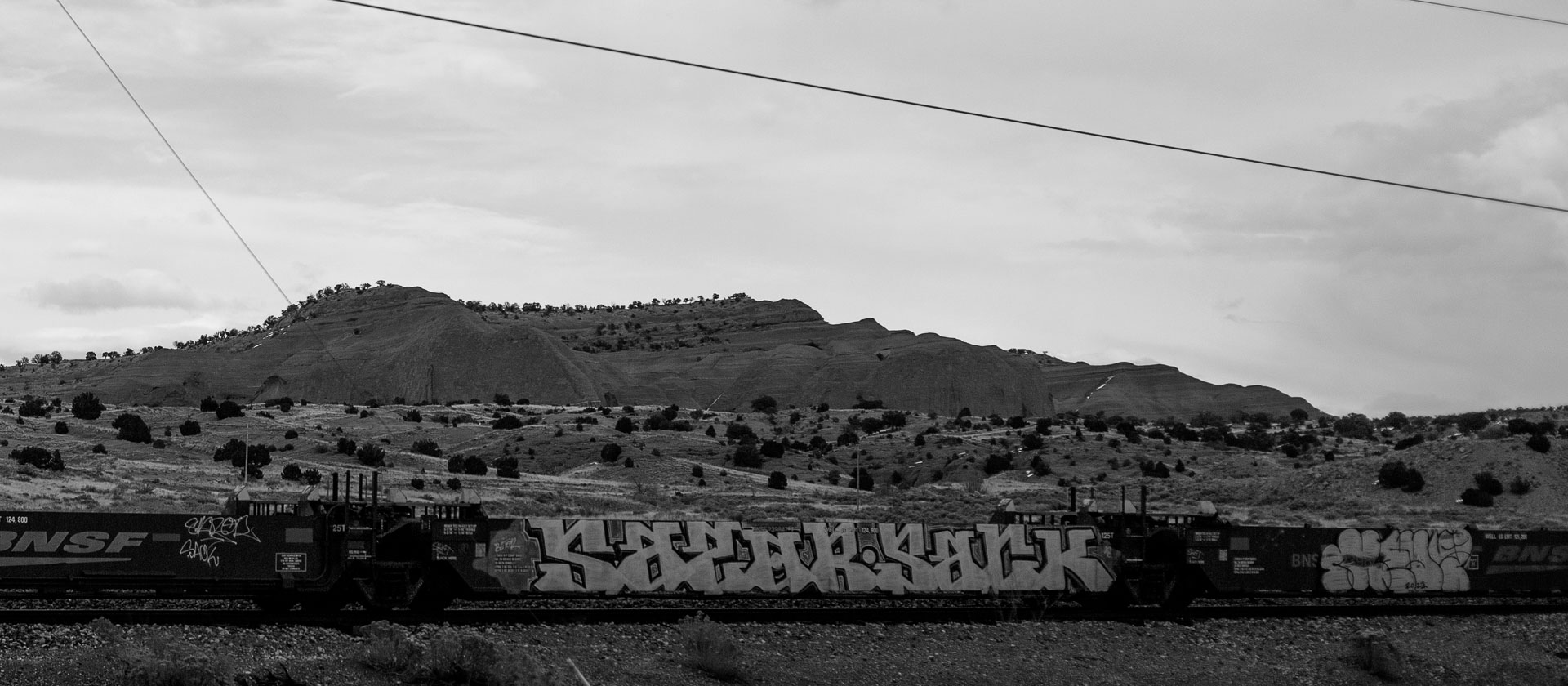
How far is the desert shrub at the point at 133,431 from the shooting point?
229ft

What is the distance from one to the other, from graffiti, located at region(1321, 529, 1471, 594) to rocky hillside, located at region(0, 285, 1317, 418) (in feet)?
362

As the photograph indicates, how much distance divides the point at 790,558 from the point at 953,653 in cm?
446

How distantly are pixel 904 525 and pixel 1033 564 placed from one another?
2.91m

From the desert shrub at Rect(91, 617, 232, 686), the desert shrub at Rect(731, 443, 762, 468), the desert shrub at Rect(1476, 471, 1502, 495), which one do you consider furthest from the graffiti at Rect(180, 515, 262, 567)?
the desert shrub at Rect(1476, 471, 1502, 495)

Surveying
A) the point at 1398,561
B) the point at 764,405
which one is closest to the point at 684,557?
the point at 1398,561

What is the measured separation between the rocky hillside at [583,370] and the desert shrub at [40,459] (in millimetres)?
77321

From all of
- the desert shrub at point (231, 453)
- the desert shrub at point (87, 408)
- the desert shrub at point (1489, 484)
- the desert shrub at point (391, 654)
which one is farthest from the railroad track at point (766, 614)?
the desert shrub at point (87, 408)

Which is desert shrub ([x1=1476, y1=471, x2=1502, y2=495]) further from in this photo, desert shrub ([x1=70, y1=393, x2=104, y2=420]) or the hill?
desert shrub ([x1=70, y1=393, x2=104, y2=420])

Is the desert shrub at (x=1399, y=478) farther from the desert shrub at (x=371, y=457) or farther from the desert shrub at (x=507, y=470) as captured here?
the desert shrub at (x=371, y=457)

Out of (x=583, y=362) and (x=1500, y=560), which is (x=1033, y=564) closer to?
(x=1500, y=560)

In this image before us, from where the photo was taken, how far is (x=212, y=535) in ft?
71.1

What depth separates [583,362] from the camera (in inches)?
5851

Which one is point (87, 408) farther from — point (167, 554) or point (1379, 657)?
point (1379, 657)

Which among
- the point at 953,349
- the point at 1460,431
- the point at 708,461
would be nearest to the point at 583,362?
the point at 953,349
